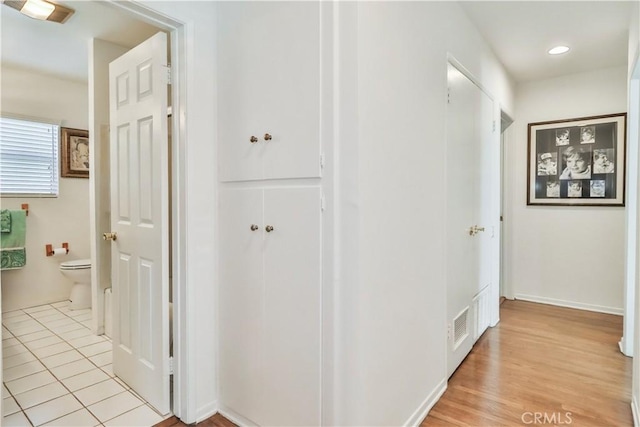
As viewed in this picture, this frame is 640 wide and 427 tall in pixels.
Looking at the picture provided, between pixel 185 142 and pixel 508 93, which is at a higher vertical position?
pixel 508 93

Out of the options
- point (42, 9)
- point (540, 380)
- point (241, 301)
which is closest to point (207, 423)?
point (241, 301)

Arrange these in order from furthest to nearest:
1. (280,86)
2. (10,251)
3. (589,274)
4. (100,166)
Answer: (589,274), (10,251), (100,166), (280,86)

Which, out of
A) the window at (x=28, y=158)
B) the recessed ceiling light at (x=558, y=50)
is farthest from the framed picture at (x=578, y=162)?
the window at (x=28, y=158)

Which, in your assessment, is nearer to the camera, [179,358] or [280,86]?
[280,86]

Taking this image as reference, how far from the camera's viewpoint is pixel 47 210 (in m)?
3.71

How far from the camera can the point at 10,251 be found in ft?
11.0

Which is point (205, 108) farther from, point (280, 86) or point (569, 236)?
point (569, 236)

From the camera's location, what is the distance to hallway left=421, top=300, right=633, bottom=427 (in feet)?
6.07

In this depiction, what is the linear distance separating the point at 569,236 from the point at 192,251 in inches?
151

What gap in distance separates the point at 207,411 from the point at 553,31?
3.54 metres

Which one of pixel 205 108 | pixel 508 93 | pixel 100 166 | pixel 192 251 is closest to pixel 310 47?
pixel 205 108

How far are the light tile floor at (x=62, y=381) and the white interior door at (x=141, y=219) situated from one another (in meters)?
0.11

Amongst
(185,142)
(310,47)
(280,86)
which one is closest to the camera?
(310,47)

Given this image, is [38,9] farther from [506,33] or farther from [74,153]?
[506,33]
